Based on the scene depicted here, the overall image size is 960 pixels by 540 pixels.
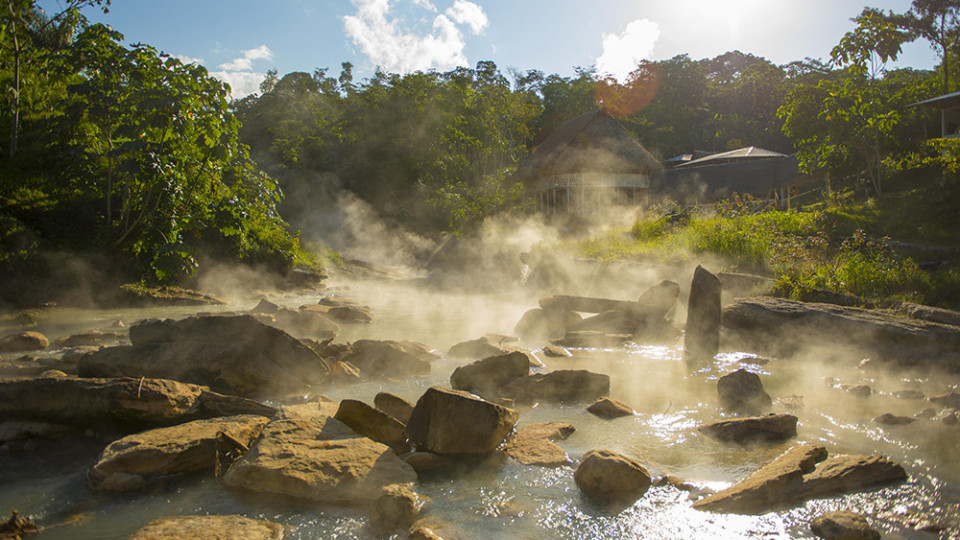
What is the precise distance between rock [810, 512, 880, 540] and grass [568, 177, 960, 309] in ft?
16.8

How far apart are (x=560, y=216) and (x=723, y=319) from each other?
14742 millimetres

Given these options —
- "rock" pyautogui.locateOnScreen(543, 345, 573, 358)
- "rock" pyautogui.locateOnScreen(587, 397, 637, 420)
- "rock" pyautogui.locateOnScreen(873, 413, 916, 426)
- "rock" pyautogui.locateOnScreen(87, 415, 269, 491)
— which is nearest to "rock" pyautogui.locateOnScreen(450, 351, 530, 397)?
"rock" pyautogui.locateOnScreen(587, 397, 637, 420)

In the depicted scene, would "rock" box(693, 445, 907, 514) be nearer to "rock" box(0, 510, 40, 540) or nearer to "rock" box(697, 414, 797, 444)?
"rock" box(697, 414, 797, 444)

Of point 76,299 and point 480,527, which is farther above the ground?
point 76,299

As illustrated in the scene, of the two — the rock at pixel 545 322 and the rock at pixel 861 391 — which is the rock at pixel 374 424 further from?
the rock at pixel 545 322

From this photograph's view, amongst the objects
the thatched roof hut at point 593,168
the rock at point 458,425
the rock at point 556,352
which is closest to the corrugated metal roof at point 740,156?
the thatched roof hut at point 593,168

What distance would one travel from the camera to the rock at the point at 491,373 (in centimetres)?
548

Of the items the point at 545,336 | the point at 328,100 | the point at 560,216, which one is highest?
the point at 328,100

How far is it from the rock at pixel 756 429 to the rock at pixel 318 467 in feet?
7.44

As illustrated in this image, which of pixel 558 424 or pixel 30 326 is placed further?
pixel 30 326

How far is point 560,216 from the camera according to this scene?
875 inches

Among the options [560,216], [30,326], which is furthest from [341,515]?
[560,216]

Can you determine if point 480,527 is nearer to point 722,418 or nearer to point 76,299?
point 722,418

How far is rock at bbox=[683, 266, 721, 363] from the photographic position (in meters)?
7.35
